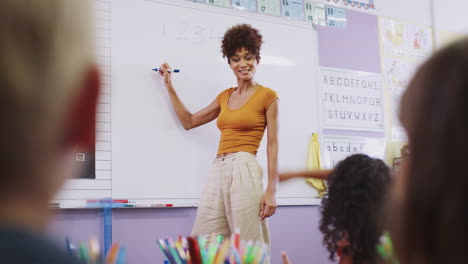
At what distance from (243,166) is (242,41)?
26.3 inches

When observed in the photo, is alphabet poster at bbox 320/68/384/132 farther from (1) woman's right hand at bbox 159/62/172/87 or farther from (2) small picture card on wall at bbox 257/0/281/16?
(1) woman's right hand at bbox 159/62/172/87

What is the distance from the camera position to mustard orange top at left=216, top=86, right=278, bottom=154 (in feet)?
8.18

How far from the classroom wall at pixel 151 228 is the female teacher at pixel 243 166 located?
1.25 ft

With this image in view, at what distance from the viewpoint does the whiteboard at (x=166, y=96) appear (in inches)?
110

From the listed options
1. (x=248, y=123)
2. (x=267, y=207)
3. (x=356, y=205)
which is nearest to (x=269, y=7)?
(x=248, y=123)

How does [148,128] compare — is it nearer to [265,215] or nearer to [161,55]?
[161,55]

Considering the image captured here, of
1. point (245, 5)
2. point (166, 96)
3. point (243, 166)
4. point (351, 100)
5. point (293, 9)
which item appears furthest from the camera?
point (351, 100)

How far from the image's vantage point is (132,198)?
108 inches

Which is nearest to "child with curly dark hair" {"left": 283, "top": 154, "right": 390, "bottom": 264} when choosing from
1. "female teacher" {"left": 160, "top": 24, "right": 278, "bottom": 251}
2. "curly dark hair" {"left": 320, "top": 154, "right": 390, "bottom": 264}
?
"curly dark hair" {"left": 320, "top": 154, "right": 390, "bottom": 264}

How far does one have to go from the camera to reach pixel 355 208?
1256 millimetres

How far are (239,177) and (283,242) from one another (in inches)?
40.7

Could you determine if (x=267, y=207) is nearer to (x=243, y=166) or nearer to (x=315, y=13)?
(x=243, y=166)

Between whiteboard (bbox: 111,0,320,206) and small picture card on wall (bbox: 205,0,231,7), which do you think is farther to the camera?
small picture card on wall (bbox: 205,0,231,7)

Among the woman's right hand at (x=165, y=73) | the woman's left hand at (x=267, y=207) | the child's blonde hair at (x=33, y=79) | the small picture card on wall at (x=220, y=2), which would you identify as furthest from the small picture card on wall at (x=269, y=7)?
the child's blonde hair at (x=33, y=79)
